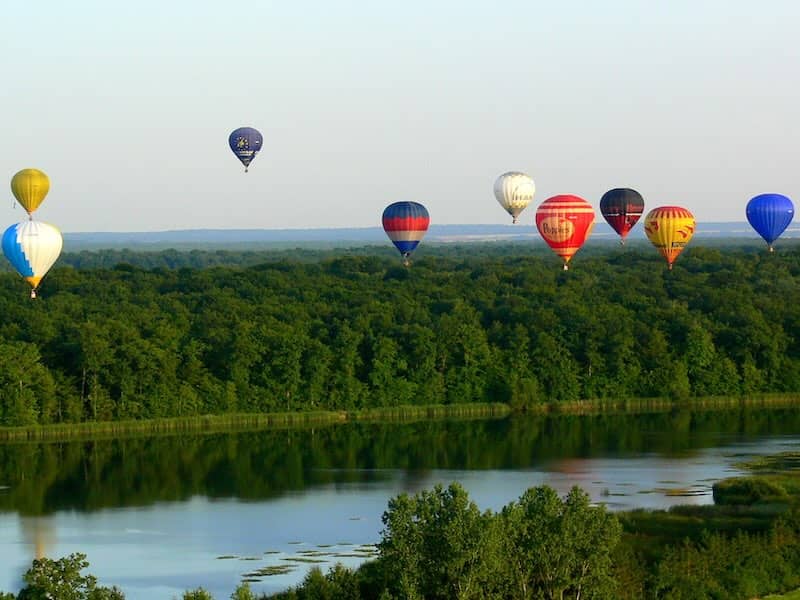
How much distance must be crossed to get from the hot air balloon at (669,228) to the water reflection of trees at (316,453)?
489 cm

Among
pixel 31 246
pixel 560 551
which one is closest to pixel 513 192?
pixel 31 246

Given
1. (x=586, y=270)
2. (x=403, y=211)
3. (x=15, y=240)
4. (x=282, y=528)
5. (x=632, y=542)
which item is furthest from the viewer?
(x=586, y=270)

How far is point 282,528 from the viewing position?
34312mm

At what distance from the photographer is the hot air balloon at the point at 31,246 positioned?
161ft

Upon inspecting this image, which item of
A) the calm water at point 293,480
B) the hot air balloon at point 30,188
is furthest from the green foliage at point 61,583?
the hot air balloon at point 30,188

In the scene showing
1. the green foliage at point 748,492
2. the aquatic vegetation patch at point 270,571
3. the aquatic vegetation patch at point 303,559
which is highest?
the green foliage at point 748,492

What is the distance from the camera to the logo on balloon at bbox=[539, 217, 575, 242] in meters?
49.0

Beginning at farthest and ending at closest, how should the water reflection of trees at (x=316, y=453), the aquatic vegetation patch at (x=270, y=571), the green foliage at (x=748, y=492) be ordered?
the water reflection of trees at (x=316, y=453) → the green foliage at (x=748, y=492) → the aquatic vegetation patch at (x=270, y=571)

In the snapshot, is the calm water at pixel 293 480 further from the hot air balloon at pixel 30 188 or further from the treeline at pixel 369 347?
the hot air balloon at pixel 30 188

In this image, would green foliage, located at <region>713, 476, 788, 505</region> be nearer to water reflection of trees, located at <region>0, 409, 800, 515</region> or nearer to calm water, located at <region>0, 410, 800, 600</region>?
calm water, located at <region>0, 410, 800, 600</region>

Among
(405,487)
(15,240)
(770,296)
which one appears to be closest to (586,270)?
(770,296)

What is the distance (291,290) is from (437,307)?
6595 mm

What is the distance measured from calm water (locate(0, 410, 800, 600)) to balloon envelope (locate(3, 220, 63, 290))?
532 cm

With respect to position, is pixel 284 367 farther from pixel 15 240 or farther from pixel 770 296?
pixel 770 296
